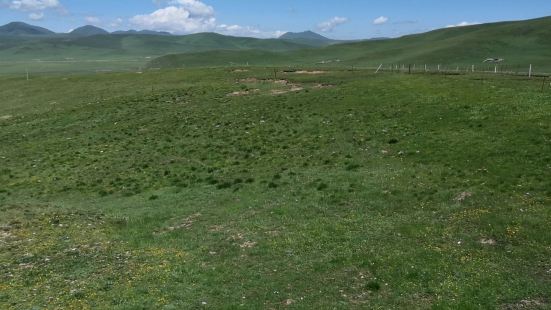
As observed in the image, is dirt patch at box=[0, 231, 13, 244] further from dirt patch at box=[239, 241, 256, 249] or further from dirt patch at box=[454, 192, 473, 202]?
dirt patch at box=[454, 192, 473, 202]

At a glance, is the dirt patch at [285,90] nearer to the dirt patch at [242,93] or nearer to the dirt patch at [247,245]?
the dirt patch at [242,93]

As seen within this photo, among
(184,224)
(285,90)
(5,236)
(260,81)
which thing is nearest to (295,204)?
(184,224)

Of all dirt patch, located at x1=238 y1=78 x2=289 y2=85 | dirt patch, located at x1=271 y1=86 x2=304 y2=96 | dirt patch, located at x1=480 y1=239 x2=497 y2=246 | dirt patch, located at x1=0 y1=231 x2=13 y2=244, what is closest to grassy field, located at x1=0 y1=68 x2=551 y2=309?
dirt patch, located at x1=480 y1=239 x2=497 y2=246

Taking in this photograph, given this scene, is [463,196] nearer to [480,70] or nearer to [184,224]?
[184,224]

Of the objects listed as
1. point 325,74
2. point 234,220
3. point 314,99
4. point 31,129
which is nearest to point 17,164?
point 31,129

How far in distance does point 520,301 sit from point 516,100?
30518 mm

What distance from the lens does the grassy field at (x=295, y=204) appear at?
62.6ft

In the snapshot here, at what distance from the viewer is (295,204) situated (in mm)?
28625

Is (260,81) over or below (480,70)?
below

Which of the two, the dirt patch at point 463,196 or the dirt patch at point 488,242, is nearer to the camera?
the dirt patch at point 488,242

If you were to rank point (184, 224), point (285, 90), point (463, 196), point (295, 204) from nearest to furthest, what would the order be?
1. point (463, 196)
2. point (184, 224)
3. point (295, 204)
4. point (285, 90)

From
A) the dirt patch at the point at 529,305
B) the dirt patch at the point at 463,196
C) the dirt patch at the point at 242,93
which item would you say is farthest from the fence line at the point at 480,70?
the dirt patch at the point at 529,305

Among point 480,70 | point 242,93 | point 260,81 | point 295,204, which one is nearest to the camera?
point 295,204

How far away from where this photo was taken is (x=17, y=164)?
44250 millimetres
